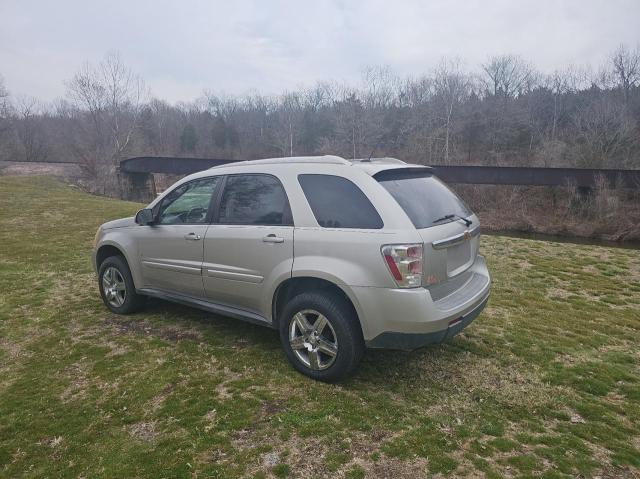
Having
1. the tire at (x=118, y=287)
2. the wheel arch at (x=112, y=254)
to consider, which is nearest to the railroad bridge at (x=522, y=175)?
the wheel arch at (x=112, y=254)

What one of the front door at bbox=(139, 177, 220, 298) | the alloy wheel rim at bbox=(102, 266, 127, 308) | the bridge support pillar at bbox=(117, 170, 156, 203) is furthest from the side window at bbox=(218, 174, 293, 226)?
the bridge support pillar at bbox=(117, 170, 156, 203)

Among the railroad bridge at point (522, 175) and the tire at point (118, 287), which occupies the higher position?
the railroad bridge at point (522, 175)

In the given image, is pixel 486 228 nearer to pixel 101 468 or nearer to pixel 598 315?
pixel 598 315

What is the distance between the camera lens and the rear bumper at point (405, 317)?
295cm

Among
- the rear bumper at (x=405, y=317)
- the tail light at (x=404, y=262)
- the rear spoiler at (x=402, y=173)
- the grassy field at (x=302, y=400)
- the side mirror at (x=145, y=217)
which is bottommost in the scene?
the grassy field at (x=302, y=400)

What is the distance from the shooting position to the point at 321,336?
334 cm

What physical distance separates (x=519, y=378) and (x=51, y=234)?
11940 mm

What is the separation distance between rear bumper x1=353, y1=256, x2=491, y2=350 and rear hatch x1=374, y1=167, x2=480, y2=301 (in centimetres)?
14

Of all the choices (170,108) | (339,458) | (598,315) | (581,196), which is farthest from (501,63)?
(339,458)

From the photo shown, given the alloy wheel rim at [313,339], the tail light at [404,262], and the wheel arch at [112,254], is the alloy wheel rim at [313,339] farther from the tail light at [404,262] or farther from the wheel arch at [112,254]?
the wheel arch at [112,254]

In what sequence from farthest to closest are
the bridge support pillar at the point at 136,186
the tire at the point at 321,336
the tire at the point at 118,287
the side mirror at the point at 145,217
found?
the bridge support pillar at the point at 136,186, the tire at the point at 118,287, the side mirror at the point at 145,217, the tire at the point at 321,336

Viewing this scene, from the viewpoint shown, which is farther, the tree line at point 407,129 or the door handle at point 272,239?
the tree line at point 407,129

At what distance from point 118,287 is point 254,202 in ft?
8.05

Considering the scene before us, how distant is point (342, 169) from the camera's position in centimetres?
339
